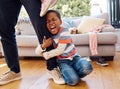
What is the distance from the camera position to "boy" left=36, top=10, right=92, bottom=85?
174cm

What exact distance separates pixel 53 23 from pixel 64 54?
274 mm

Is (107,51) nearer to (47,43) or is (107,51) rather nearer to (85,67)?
(85,67)

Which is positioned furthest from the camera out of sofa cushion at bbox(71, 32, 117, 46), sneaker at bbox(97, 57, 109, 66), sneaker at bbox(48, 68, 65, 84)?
sofa cushion at bbox(71, 32, 117, 46)

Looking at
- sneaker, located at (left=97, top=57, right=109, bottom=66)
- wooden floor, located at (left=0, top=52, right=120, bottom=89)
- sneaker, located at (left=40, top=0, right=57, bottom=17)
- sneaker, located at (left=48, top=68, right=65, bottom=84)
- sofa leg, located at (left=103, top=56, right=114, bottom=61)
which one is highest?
sneaker, located at (left=40, top=0, right=57, bottom=17)

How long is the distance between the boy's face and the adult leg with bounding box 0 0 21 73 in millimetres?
259

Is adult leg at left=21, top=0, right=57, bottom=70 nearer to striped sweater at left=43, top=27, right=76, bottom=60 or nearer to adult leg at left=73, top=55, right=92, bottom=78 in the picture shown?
striped sweater at left=43, top=27, right=76, bottom=60

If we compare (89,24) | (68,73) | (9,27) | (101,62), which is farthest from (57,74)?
(89,24)

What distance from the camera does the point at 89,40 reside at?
9.32 ft

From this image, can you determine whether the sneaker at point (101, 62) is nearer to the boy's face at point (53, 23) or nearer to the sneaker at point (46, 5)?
the boy's face at point (53, 23)

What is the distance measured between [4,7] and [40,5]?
30 centimetres

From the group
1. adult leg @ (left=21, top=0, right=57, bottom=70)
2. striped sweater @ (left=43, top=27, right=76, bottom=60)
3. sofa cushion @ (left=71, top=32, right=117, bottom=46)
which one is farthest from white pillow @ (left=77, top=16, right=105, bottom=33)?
adult leg @ (left=21, top=0, right=57, bottom=70)

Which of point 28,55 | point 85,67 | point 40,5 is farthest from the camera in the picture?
point 28,55

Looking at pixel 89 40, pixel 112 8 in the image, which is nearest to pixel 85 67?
pixel 89 40

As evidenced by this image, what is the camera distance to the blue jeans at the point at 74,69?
1725 mm
